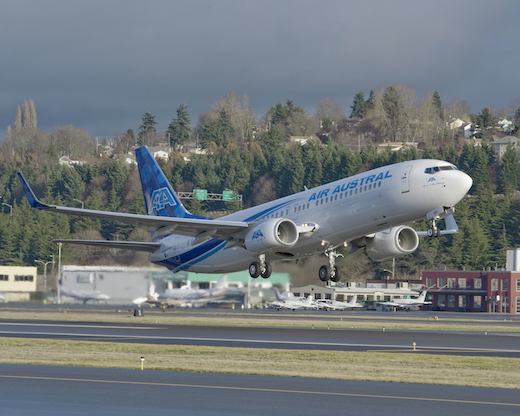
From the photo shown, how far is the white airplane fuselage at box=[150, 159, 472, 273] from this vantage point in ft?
199

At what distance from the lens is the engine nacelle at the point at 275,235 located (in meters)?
66.0

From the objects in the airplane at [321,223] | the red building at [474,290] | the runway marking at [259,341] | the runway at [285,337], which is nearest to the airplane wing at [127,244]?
the airplane at [321,223]

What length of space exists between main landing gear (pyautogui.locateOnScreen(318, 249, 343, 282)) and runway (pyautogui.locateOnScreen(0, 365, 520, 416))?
88.4ft

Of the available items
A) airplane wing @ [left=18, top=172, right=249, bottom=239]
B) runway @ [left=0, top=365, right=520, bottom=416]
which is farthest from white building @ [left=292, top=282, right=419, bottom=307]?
runway @ [left=0, top=365, right=520, bottom=416]

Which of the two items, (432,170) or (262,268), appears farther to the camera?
(262,268)

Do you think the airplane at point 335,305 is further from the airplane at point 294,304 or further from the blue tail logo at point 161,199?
the blue tail logo at point 161,199

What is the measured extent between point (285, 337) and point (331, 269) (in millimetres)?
4749

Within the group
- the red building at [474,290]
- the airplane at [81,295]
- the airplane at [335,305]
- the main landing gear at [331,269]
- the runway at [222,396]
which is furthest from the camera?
the red building at [474,290]

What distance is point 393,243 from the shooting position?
229 feet

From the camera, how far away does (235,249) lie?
72.8 meters

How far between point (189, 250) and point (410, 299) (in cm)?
8361

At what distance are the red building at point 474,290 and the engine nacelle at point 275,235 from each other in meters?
94.9

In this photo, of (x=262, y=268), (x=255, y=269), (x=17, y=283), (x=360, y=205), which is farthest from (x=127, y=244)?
(x=17, y=283)

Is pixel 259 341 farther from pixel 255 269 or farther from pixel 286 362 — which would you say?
pixel 286 362
